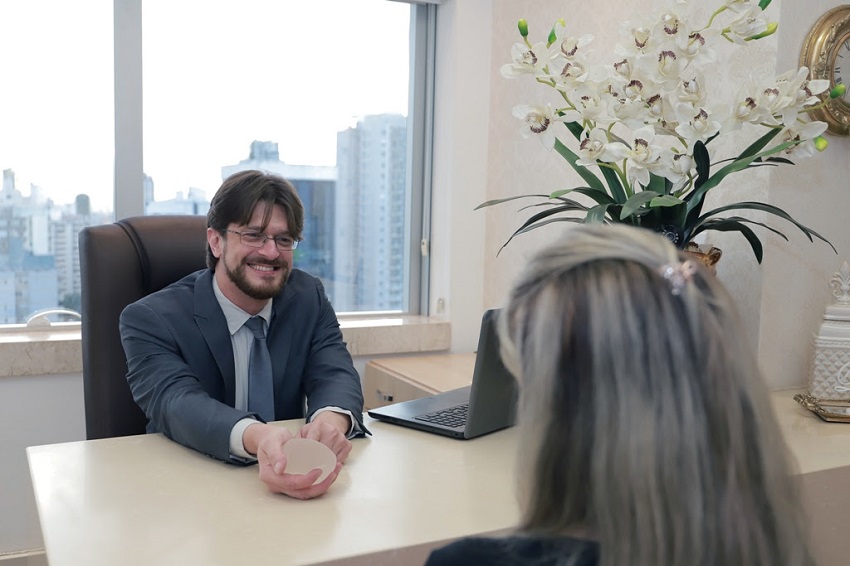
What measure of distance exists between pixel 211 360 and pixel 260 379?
0.38ft

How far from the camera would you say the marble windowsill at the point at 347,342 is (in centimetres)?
250

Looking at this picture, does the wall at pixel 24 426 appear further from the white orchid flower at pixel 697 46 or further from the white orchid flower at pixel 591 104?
the white orchid flower at pixel 697 46

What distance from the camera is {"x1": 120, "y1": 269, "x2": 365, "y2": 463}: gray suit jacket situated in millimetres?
1586

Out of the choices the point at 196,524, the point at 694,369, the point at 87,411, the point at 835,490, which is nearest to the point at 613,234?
the point at 694,369

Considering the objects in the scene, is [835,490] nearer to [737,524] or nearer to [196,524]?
[737,524]

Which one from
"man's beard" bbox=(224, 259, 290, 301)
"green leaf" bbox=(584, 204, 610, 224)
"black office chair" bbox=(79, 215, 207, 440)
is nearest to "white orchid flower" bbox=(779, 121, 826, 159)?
"green leaf" bbox=(584, 204, 610, 224)

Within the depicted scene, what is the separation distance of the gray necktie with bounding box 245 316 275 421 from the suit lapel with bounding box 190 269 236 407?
0.15 ft

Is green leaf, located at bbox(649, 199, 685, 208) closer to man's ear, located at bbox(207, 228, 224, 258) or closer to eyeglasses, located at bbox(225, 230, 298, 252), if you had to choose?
eyeglasses, located at bbox(225, 230, 298, 252)

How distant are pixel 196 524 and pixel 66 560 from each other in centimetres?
18

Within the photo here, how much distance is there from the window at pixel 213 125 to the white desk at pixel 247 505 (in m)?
1.35

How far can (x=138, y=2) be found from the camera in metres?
2.73

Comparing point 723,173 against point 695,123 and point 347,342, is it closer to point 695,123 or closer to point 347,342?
point 695,123

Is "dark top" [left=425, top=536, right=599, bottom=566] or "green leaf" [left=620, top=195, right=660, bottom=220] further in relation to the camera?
"green leaf" [left=620, top=195, right=660, bottom=220]

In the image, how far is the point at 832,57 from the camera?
1960 mm
